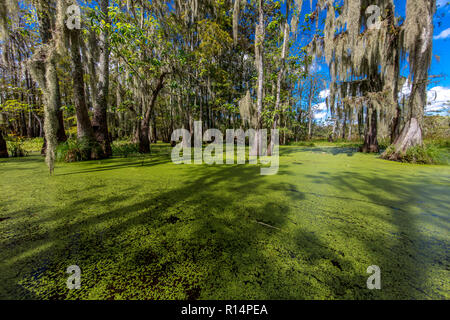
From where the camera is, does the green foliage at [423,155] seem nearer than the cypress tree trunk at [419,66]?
No

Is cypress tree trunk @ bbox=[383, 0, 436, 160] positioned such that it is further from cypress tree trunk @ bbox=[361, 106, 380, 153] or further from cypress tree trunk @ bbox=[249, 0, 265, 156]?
cypress tree trunk @ bbox=[249, 0, 265, 156]

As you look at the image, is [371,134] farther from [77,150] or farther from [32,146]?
[32,146]

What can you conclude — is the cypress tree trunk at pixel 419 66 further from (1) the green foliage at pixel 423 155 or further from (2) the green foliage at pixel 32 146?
(2) the green foliage at pixel 32 146

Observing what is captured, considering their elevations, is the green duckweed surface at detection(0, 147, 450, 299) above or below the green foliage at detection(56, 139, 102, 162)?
below

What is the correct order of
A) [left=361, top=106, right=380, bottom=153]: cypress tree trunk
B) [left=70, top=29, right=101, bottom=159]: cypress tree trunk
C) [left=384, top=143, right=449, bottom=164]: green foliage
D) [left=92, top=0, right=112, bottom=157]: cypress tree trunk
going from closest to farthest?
[left=384, top=143, right=449, bottom=164]: green foliage, [left=70, top=29, right=101, bottom=159]: cypress tree trunk, [left=92, top=0, right=112, bottom=157]: cypress tree trunk, [left=361, top=106, right=380, bottom=153]: cypress tree trunk

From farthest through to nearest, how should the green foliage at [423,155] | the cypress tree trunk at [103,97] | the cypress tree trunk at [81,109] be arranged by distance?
the cypress tree trunk at [103,97]
the cypress tree trunk at [81,109]
the green foliage at [423,155]

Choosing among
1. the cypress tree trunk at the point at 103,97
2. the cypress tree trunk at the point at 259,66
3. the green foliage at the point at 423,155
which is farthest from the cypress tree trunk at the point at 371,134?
the cypress tree trunk at the point at 103,97

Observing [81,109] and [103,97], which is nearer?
[81,109]

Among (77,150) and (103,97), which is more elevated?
(103,97)

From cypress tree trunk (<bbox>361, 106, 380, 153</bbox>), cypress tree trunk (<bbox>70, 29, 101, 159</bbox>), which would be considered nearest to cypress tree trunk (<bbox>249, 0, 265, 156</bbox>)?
cypress tree trunk (<bbox>361, 106, 380, 153</bbox>)

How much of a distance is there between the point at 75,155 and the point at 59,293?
13.7ft

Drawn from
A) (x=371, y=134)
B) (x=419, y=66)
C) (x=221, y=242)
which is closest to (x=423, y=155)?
(x=419, y=66)

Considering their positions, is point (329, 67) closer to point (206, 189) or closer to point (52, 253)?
point (206, 189)

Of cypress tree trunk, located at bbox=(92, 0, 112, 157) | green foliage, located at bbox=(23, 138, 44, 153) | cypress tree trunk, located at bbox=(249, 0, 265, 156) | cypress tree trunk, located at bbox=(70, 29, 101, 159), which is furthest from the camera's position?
green foliage, located at bbox=(23, 138, 44, 153)
